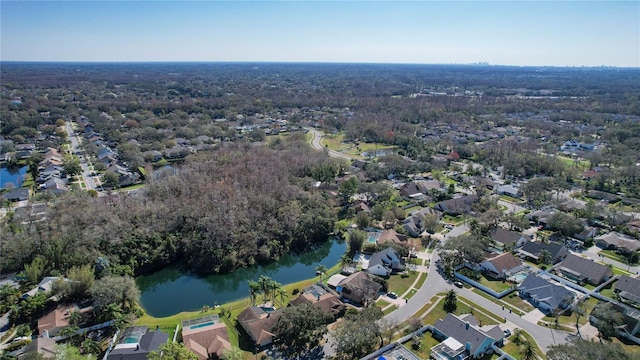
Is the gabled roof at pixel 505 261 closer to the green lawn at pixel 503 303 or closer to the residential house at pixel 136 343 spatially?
the green lawn at pixel 503 303

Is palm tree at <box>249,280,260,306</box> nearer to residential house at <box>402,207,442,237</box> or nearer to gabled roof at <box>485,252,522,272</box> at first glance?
residential house at <box>402,207,442,237</box>

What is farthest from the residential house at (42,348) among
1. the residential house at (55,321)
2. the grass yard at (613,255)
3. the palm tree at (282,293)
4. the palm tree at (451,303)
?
the grass yard at (613,255)

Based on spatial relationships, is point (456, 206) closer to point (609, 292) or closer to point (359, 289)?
point (609, 292)

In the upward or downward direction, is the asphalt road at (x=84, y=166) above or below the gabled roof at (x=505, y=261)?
below

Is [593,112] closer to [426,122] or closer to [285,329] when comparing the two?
[426,122]

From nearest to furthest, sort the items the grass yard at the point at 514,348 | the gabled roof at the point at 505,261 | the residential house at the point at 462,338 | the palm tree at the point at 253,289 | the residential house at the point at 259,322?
the residential house at the point at 462,338 → the grass yard at the point at 514,348 → the residential house at the point at 259,322 → the palm tree at the point at 253,289 → the gabled roof at the point at 505,261

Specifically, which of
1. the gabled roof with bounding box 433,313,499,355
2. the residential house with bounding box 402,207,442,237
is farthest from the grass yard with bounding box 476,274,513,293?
the residential house with bounding box 402,207,442,237

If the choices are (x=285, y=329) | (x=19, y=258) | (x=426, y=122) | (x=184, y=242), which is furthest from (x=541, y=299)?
(x=426, y=122)
